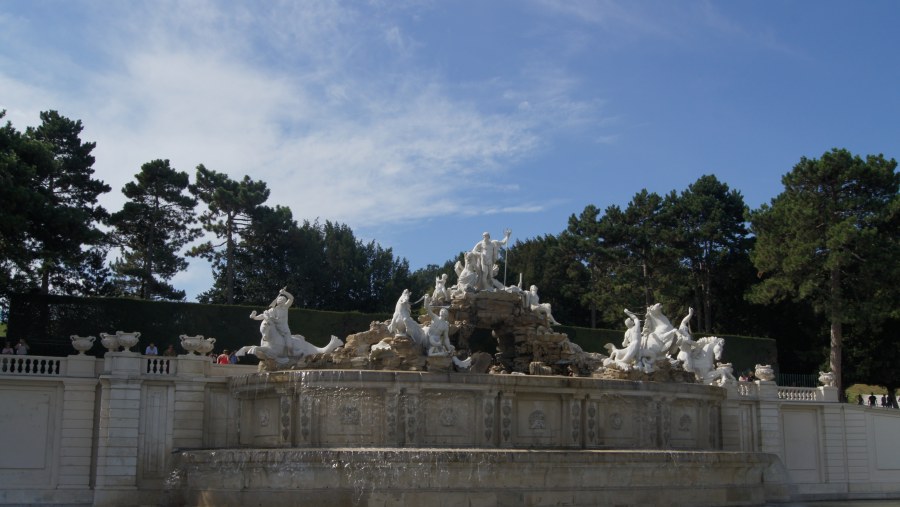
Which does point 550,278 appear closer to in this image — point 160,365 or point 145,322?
point 145,322

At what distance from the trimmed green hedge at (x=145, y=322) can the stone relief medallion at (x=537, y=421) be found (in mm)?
13456

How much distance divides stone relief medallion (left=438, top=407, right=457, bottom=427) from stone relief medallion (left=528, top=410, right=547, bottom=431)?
89.7 inches

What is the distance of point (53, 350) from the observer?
32.2 metres

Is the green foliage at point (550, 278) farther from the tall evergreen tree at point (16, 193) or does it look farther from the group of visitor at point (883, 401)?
the tall evergreen tree at point (16, 193)

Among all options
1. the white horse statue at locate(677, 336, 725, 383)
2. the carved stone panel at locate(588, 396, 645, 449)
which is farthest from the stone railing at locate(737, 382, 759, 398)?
the carved stone panel at locate(588, 396, 645, 449)

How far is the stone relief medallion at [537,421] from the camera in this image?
83.1 ft

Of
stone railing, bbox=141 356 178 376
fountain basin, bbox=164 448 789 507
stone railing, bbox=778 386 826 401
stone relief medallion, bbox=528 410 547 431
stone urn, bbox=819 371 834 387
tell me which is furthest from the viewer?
stone urn, bbox=819 371 834 387

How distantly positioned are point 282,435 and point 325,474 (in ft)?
12.9

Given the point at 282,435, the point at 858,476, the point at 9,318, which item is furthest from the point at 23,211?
the point at 858,476

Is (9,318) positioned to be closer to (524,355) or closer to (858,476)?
(524,355)

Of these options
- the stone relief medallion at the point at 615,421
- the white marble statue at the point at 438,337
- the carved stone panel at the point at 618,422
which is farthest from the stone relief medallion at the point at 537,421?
the white marble statue at the point at 438,337

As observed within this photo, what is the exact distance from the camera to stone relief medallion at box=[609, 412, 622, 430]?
26266 millimetres

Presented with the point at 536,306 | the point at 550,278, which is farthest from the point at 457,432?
the point at 550,278

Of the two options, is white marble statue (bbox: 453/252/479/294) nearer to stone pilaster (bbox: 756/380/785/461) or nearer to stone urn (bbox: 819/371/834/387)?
stone pilaster (bbox: 756/380/785/461)
